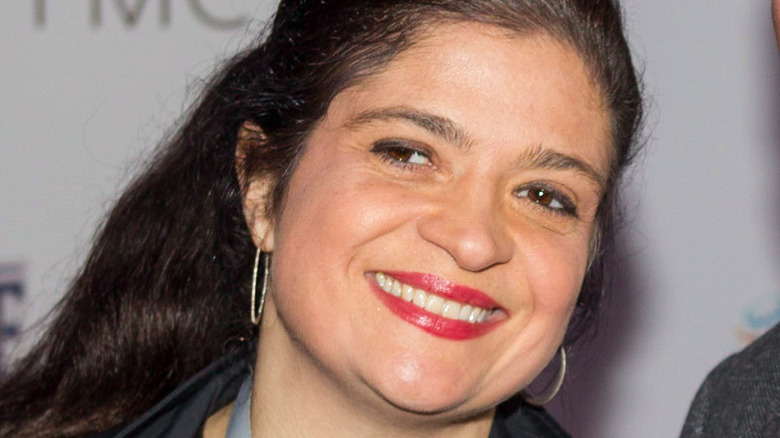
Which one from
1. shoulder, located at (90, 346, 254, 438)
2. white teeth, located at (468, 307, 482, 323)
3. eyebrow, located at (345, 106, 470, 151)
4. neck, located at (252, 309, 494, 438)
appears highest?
eyebrow, located at (345, 106, 470, 151)

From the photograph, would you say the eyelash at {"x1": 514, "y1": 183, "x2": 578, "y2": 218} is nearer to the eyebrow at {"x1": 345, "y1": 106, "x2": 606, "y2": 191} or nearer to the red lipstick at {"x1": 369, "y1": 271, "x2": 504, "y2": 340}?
the eyebrow at {"x1": 345, "y1": 106, "x2": 606, "y2": 191}

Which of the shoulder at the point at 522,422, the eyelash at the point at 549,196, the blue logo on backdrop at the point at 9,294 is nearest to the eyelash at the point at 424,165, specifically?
the eyelash at the point at 549,196

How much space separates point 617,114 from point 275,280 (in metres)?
0.52

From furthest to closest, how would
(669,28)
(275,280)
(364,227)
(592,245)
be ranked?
1. (669,28)
2. (592,245)
3. (275,280)
4. (364,227)

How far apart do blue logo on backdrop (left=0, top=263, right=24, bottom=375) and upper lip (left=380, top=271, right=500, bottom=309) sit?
1.22 metres

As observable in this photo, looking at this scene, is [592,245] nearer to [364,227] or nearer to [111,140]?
[364,227]

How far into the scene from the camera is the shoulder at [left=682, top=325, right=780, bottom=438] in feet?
4.91

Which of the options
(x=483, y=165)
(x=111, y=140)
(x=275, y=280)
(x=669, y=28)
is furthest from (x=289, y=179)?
(x=669, y=28)

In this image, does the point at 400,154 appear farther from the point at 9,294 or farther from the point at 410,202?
the point at 9,294

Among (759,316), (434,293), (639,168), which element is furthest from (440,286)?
(759,316)

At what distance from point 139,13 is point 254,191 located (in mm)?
847

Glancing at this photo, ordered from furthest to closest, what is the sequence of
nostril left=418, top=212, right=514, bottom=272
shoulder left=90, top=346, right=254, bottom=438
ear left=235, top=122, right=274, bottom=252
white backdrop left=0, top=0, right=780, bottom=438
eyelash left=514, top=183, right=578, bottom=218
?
white backdrop left=0, top=0, right=780, bottom=438 → shoulder left=90, top=346, right=254, bottom=438 → ear left=235, top=122, right=274, bottom=252 → eyelash left=514, top=183, right=578, bottom=218 → nostril left=418, top=212, right=514, bottom=272

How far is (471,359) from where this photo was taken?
1.41m

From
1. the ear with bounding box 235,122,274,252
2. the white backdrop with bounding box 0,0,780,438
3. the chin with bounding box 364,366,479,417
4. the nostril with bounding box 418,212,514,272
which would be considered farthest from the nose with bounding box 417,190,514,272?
the white backdrop with bounding box 0,0,780,438
